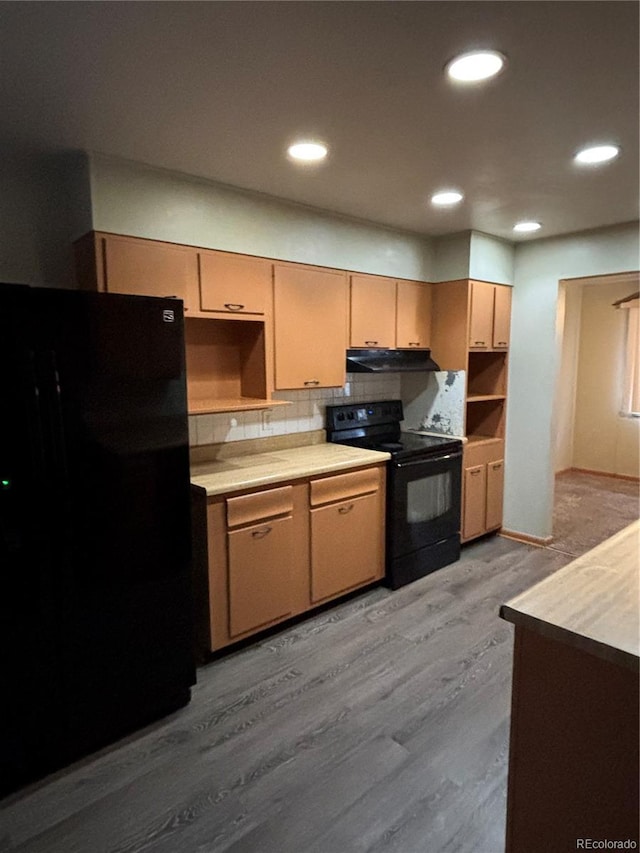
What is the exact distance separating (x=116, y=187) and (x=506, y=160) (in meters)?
1.72

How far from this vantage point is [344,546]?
3.07 meters

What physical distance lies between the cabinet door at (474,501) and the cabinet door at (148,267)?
8.05 feet

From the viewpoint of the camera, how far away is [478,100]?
1733mm

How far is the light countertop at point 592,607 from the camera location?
3.70 ft

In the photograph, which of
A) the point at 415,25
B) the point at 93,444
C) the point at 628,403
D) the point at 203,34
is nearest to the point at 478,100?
the point at 415,25

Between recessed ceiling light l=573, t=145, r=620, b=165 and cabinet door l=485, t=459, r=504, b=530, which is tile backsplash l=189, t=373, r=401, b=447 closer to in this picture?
cabinet door l=485, t=459, r=504, b=530

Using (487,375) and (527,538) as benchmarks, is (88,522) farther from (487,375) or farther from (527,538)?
(527,538)

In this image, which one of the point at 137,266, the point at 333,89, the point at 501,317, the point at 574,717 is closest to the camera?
the point at 574,717

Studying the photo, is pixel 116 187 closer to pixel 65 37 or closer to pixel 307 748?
pixel 65 37

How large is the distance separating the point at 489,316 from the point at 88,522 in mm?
3129

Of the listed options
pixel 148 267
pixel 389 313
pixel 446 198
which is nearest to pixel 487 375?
pixel 389 313

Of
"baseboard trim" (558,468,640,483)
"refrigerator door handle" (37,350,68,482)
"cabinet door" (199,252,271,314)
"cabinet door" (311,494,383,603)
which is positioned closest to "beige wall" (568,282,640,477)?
"baseboard trim" (558,468,640,483)

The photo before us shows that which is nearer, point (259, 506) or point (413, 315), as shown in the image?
point (259, 506)

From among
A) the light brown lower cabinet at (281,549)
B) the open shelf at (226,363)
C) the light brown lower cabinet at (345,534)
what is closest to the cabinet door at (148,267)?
the open shelf at (226,363)
